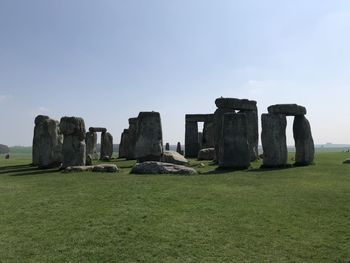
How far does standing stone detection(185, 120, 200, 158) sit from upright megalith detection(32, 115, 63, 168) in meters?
14.1

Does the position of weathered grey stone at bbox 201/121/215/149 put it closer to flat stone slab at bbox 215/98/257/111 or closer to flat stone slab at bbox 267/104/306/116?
flat stone slab at bbox 215/98/257/111

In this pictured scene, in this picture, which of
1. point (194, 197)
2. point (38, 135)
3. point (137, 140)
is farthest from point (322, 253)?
point (38, 135)

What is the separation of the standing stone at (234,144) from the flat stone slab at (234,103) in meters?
4.22

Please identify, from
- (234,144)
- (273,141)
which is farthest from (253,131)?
(234,144)

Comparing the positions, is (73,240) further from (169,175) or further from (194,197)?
(169,175)

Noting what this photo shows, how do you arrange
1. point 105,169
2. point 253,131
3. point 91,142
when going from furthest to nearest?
point 91,142 → point 253,131 → point 105,169

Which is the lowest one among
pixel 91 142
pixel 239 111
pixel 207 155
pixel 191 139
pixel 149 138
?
pixel 207 155

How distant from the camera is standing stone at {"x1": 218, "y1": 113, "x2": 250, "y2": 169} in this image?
19375mm

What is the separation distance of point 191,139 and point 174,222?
87.4 feet

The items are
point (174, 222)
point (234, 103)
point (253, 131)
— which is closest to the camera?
point (174, 222)

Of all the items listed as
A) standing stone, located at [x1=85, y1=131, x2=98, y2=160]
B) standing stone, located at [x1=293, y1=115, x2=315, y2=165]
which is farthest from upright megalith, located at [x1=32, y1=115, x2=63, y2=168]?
standing stone, located at [x1=293, y1=115, x2=315, y2=165]

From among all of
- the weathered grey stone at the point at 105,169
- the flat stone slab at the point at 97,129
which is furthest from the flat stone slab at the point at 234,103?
the flat stone slab at the point at 97,129

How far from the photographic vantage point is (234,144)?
63.9 feet

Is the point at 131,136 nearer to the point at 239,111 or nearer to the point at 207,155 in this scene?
the point at 207,155
